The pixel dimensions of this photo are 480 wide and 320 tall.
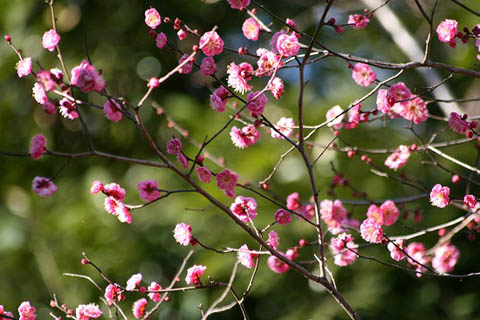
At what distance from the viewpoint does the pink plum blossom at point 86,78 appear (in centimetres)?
126

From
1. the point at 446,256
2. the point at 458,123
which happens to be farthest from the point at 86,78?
the point at 446,256

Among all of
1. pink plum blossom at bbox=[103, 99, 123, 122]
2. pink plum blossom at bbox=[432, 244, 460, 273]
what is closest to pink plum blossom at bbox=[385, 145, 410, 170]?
pink plum blossom at bbox=[432, 244, 460, 273]

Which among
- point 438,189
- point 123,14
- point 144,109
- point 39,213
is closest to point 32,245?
point 39,213

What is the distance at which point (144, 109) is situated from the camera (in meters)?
5.67

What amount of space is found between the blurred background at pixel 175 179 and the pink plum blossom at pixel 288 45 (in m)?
2.44

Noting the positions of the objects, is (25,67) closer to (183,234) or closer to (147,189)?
(147,189)

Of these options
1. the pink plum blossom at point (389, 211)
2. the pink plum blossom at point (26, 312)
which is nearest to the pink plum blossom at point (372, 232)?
the pink plum blossom at point (389, 211)

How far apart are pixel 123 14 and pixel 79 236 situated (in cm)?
237

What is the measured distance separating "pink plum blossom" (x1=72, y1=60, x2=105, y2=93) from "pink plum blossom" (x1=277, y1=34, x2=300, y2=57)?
0.51 metres

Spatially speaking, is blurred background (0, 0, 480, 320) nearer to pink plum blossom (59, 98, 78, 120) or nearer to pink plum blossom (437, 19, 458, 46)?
pink plum blossom (437, 19, 458, 46)

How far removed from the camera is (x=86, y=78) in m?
1.27

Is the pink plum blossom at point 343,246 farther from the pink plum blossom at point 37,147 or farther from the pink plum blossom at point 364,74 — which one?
the pink plum blossom at point 37,147

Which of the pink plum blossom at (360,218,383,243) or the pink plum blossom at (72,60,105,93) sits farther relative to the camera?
the pink plum blossom at (360,218,383,243)

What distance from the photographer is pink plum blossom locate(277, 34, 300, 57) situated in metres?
1.58
